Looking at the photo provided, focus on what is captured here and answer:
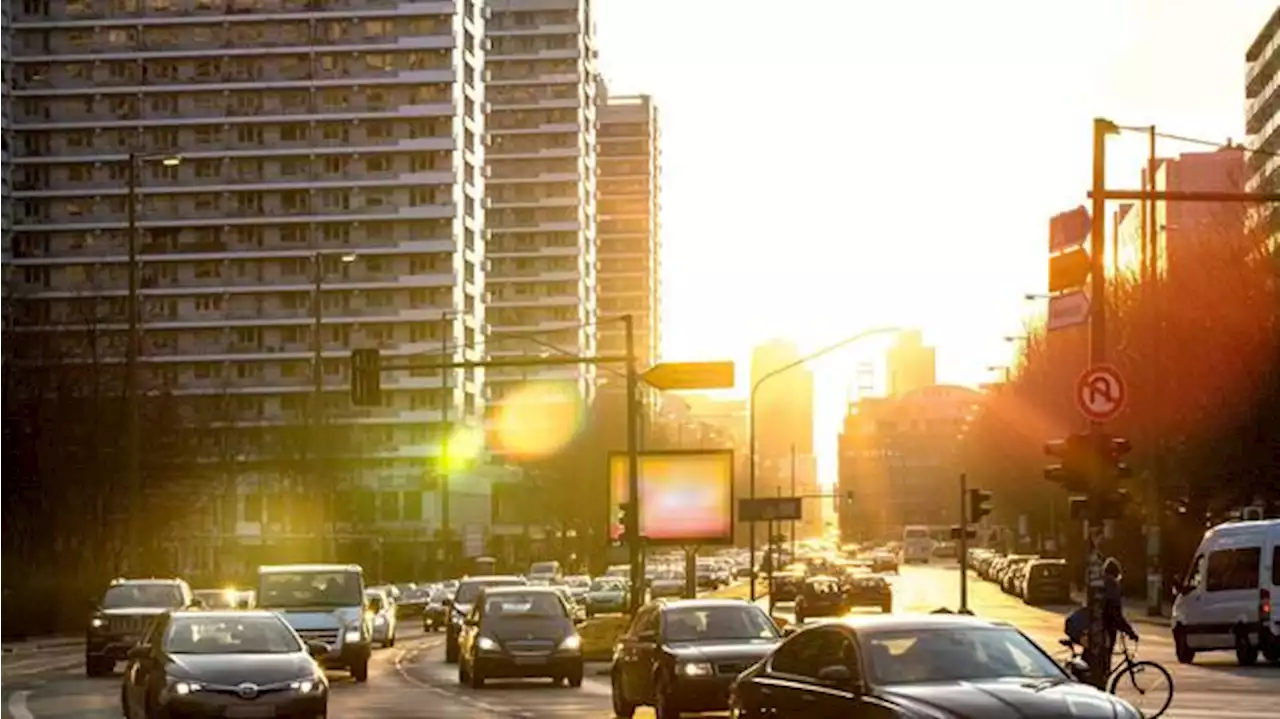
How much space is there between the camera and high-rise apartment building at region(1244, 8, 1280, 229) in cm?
14400

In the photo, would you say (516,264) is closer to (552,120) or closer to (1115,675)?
(552,120)

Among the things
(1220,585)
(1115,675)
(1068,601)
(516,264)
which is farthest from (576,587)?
(516,264)

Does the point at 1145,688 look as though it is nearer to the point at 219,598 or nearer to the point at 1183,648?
the point at 1183,648

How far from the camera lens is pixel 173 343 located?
16062cm

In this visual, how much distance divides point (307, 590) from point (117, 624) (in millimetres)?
5349

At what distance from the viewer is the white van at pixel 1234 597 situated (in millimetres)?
43000

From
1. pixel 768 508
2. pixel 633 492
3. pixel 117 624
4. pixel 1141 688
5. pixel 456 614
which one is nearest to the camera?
pixel 1141 688

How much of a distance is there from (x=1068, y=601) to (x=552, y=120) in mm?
109516

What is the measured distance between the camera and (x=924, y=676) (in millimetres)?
16531

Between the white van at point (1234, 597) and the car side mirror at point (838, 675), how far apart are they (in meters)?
27.5

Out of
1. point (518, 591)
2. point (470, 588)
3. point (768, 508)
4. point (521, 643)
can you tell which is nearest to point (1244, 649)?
point (518, 591)

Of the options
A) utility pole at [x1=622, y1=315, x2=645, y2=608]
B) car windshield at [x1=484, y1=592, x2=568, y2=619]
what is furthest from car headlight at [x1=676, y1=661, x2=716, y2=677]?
utility pole at [x1=622, y1=315, x2=645, y2=608]

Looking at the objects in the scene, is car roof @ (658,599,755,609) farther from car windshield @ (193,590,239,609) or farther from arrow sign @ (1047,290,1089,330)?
car windshield @ (193,590,239,609)

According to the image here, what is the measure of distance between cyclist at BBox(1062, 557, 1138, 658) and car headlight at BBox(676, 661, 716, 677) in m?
4.42
